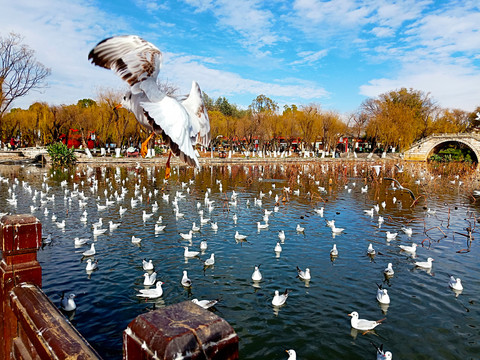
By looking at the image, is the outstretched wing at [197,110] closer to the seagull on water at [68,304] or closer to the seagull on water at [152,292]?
the seagull on water at [152,292]

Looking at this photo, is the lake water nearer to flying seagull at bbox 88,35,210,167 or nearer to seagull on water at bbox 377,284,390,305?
seagull on water at bbox 377,284,390,305

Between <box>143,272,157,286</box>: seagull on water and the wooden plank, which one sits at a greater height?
the wooden plank

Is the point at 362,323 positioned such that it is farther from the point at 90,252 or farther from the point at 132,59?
the point at 90,252

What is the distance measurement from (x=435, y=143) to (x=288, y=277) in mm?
62042

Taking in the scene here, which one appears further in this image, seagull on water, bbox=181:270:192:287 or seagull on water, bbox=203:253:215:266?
seagull on water, bbox=203:253:215:266

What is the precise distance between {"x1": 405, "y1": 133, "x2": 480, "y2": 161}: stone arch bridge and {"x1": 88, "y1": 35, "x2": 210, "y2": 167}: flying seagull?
6595 cm

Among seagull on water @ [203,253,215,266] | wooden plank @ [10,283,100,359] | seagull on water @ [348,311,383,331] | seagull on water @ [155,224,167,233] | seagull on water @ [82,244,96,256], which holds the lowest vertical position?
seagull on water @ [348,311,383,331]

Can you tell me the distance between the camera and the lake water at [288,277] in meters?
6.98

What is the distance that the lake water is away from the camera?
6.98 meters

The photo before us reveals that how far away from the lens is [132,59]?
349cm

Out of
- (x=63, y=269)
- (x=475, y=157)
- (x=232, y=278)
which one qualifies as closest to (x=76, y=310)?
(x=63, y=269)

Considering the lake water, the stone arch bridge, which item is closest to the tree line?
the stone arch bridge

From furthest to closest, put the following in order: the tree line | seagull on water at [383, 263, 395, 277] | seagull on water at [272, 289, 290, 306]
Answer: the tree line, seagull on water at [383, 263, 395, 277], seagull on water at [272, 289, 290, 306]

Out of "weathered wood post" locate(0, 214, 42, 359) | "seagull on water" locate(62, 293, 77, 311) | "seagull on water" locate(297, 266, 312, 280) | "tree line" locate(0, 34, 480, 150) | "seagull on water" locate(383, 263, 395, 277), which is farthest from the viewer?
"tree line" locate(0, 34, 480, 150)
